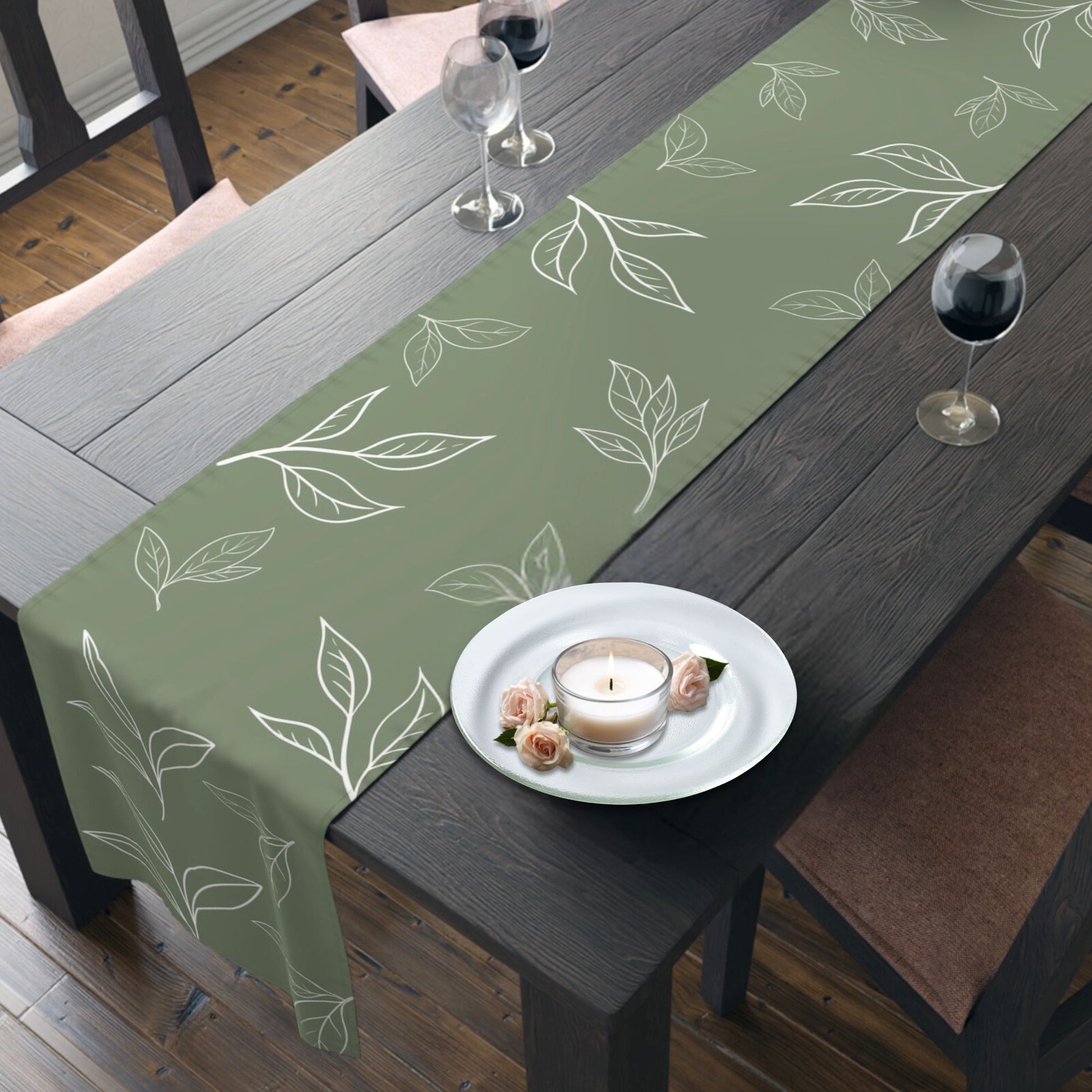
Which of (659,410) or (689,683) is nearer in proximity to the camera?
(689,683)

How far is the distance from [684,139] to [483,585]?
724 mm

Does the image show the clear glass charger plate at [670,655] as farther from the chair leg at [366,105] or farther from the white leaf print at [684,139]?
the chair leg at [366,105]

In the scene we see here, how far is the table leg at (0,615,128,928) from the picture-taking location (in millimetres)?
1395

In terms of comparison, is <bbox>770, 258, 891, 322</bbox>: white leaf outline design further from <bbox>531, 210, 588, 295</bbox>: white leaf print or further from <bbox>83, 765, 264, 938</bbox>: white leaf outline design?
<bbox>83, 765, 264, 938</bbox>: white leaf outline design

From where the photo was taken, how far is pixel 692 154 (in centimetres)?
156

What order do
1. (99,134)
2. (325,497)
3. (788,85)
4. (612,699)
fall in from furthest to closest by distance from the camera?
(99,134) → (788,85) → (325,497) → (612,699)

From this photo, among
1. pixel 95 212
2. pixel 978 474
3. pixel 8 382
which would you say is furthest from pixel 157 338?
pixel 95 212

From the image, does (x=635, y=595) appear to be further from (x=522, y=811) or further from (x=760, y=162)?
(x=760, y=162)

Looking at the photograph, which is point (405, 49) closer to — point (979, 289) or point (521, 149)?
point (521, 149)

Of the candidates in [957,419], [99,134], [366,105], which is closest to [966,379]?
[957,419]

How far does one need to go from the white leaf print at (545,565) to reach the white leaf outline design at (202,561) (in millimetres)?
227

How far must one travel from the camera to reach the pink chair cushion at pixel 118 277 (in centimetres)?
178

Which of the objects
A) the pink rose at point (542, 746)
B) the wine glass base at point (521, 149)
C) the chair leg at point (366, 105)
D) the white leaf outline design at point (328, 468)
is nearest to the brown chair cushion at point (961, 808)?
the pink rose at point (542, 746)

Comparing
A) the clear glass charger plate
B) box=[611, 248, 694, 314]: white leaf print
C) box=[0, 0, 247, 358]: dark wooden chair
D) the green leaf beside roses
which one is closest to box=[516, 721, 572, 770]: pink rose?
the clear glass charger plate
